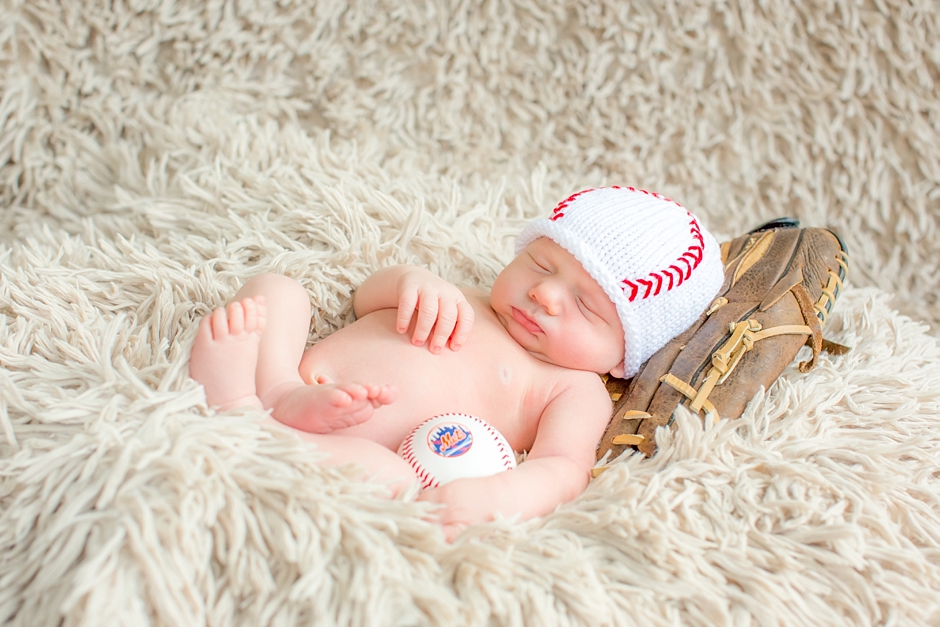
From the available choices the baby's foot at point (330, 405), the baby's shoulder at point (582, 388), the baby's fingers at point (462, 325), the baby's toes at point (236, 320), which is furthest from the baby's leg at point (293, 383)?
the baby's shoulder at point (582, 388)

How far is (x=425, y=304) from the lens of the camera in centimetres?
113

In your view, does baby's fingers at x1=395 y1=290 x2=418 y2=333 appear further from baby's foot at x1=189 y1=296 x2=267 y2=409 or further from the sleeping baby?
baby's foot at x1=189 y1=296 x2=267 y2=409

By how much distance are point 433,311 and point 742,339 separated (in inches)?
19.1

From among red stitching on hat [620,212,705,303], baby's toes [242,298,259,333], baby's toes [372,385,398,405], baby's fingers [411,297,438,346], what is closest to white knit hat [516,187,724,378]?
red stitching on hat [620,212,705,303]

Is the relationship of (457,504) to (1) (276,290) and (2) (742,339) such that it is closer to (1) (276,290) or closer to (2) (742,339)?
(1) (276,290)

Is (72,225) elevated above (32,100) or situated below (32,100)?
below

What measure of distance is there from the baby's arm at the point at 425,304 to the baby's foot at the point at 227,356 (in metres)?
0.25

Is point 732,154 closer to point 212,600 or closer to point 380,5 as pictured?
point 380,5

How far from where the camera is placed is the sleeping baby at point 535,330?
3.64 ft

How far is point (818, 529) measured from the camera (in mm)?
906

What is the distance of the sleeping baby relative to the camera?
43.7 inches

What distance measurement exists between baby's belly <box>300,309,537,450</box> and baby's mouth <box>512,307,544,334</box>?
37mm

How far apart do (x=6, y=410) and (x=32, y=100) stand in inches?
40.5

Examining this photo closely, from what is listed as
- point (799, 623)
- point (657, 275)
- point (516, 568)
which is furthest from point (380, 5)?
point (799, 623)
